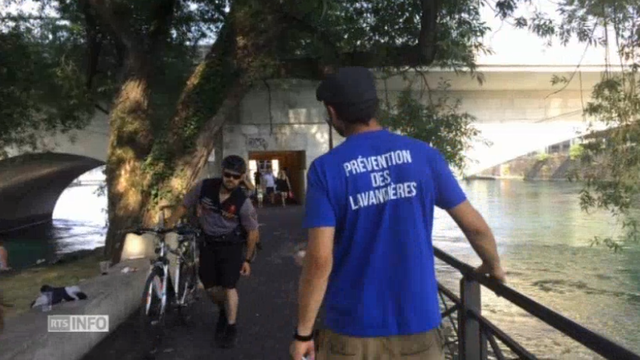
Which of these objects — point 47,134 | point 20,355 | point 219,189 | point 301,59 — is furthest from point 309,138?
point 20,355

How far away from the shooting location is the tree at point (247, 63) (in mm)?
10992

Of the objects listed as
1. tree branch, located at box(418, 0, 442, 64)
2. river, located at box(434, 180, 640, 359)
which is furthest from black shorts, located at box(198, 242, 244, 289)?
tree branch, located at box(418, 0, 442, 64)

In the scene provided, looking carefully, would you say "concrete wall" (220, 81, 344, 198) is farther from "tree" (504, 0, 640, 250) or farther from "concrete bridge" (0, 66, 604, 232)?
"tree" (504, 0, 640, 250)

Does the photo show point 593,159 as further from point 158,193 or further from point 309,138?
point 309,138

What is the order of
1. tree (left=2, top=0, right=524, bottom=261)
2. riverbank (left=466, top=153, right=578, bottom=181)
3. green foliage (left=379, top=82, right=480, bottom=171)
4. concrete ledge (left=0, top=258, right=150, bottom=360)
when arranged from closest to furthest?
concrete ledge (left=0, top=258, right=150, bottom=360) < tree (left=2, top=0, right=524, bottom=261) < green foliage (left=379, top=82, right=480, bottom=171) < riverbank (left=466, top=153, right=578, bottom=181)

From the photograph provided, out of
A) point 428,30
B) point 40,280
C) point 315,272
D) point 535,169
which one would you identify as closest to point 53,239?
point 40,280

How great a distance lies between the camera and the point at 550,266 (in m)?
16.9

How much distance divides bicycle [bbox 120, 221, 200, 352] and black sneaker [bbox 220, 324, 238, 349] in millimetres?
568

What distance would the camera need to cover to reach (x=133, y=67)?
1253 cm

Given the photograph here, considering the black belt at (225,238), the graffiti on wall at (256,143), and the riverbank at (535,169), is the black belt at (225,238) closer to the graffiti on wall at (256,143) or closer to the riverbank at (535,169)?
the graffiti on wall at (256,143)

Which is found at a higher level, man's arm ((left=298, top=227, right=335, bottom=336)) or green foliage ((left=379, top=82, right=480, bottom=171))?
green foliage ((left=379, top=82, right=480, bottom=171))

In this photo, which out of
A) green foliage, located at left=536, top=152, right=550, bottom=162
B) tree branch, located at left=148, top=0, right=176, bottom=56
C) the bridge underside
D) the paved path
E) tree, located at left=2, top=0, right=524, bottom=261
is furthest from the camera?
green foliage, located at left=536, top=152, right=550, bottom=162

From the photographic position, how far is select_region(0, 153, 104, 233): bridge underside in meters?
29.8

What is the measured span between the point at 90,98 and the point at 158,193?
23.0 feet
